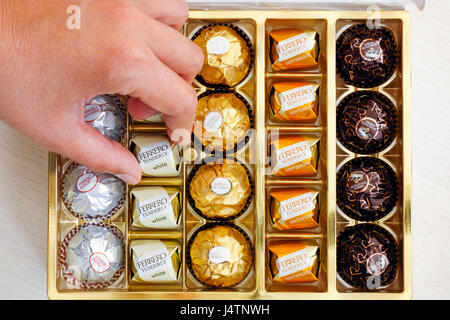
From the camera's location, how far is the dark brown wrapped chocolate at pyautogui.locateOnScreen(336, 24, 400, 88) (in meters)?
1.03

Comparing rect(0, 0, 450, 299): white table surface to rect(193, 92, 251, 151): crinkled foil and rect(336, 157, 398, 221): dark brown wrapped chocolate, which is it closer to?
rect(336, 157, 398, 221): dark brown wrapped chocolate

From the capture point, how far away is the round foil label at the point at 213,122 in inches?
40.3

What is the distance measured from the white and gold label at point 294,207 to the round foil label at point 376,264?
0.21m

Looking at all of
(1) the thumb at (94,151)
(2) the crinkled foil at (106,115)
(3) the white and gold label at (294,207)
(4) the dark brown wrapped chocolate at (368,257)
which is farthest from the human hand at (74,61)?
(4) the dark brown wrapped chocolate at (368,257)

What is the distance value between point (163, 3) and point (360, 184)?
70 cm

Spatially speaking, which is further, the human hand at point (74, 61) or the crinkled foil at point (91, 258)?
the crinkled foil at point (91, 258)

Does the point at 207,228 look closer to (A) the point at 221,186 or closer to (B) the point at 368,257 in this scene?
(A) the point at 221,186

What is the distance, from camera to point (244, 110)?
1056 millimetres

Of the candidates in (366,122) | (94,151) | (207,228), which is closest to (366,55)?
(366,122)

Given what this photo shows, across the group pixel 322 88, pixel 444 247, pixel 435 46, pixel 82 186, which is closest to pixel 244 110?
pixel 322 88

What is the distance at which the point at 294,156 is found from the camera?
105 cm

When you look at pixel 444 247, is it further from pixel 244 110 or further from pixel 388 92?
pixel 244 110

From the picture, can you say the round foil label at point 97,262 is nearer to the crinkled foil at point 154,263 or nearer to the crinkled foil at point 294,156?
the crinkled foil at point 154,263

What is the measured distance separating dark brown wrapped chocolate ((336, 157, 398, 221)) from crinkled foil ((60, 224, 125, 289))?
2.17 feet
